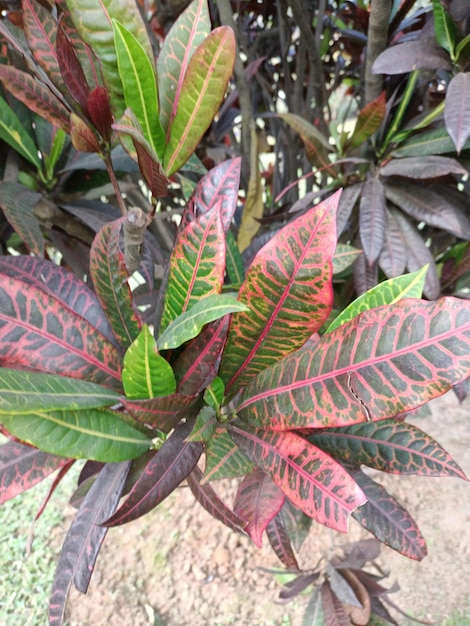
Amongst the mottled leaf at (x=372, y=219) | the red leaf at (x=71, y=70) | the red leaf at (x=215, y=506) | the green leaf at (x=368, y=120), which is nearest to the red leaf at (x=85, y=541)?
the red leaf at (x=215, y=506)

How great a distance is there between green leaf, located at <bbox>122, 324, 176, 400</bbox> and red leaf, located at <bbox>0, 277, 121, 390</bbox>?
5cm

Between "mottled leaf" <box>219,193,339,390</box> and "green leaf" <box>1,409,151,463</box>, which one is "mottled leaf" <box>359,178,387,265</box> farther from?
"green leaf" <box>1,409,151,463</box>

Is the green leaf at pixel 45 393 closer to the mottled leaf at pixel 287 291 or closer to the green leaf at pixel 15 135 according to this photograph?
the mottled leaf at pixel 287 291

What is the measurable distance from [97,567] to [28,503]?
1.34ft

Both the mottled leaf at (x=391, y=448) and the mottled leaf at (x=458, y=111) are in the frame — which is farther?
the mottled leaf at (x=458, y=111)

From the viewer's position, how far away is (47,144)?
902mm

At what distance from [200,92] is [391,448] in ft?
1.55

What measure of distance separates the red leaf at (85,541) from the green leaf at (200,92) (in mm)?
392

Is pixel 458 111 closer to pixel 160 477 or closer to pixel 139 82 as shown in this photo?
pixel 139 82

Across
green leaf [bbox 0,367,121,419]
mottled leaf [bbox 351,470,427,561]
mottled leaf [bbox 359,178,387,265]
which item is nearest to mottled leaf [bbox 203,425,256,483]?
green leaf [bbox 0,367,121,419]

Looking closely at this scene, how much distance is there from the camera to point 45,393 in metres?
0.45

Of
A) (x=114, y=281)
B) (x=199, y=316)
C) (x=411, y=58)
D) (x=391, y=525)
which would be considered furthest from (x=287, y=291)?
(x=411, y=58)

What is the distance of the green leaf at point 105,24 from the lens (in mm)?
491

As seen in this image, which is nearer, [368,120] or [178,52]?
[178,52]
